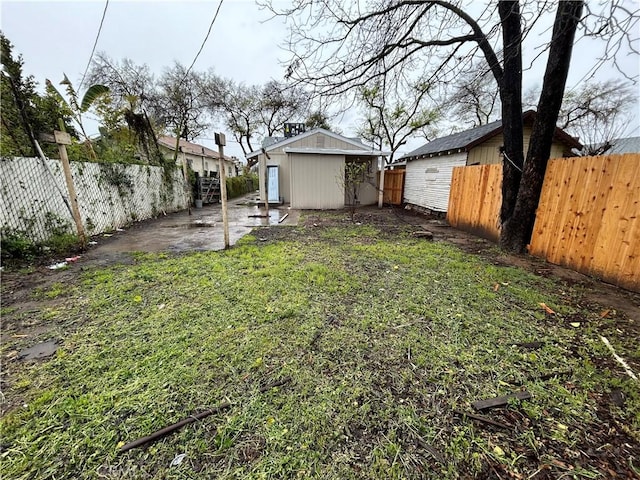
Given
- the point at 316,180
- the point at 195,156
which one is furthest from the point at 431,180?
the point at 195,156

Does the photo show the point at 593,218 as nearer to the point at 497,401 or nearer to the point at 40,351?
the point at 497,401

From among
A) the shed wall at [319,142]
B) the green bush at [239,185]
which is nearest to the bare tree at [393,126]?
the shed wall at [319,142]

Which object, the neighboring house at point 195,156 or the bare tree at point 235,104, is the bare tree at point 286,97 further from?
the bare tree at point 235,104

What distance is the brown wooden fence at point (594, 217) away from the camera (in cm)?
335

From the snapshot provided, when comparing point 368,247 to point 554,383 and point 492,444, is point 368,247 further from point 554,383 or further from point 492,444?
point 492,444

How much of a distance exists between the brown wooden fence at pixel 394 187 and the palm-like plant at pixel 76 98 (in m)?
12.9

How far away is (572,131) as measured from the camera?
14.5m

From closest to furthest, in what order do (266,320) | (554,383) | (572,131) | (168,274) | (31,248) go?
(554,383)
(266,320)
(168,274)
(31,248)
(572,131)

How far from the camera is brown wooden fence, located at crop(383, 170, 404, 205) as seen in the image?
14680mm

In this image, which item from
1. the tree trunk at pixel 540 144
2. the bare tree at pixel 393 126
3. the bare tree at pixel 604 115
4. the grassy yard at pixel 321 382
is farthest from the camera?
the bare tree at pixel 393 126

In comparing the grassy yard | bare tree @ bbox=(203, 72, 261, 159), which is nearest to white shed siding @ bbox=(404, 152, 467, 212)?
the grassy yard

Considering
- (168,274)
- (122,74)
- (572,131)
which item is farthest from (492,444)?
(122,74)

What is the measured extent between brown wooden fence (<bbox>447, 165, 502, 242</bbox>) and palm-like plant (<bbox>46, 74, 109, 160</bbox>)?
35.9 ft

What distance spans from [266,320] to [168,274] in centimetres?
216
